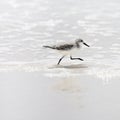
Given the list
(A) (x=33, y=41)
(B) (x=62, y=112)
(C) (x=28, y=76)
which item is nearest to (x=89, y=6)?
(A) (x=33, y=41)

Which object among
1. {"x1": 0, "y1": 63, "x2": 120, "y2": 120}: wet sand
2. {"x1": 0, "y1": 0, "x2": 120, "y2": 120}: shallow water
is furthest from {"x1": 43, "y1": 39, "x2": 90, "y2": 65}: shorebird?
{"x1": 0, "y1": 63, "x2": 120, "y2": 120}: wet sand

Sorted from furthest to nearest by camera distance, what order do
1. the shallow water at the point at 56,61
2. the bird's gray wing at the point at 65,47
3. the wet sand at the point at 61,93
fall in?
1. the bird's gray wing at the point at 65,47
2. the shallow water at the point at 56,61
3. the wet sand at the point at 61,93

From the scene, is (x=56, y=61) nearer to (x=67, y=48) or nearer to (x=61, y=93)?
(x=67, y=48)

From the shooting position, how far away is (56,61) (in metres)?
6.96

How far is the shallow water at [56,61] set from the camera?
4.71 meters

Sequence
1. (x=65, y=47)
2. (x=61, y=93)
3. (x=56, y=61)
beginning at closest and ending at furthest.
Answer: (x=61, y=93)
(x=65, y=47)
(x=56, y=61)

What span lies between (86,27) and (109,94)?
3471 millimetres

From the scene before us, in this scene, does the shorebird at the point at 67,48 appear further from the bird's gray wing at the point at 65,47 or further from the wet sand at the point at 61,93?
the wet sand at the point at 61,93

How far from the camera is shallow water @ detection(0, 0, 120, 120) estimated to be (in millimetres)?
4715

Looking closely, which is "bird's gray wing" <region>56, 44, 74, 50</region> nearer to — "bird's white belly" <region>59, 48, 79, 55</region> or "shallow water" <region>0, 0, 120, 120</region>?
"bird's white belly" <region>59, 48, 79, 55</region>

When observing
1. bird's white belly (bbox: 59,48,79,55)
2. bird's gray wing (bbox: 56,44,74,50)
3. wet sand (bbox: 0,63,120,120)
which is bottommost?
wet sand (bbox: 0,63,120,120)

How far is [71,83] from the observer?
562 cm

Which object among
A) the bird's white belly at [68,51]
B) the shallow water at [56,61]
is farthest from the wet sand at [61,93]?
the bird's white belly at [68,51]

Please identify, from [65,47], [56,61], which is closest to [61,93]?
[65,47]
